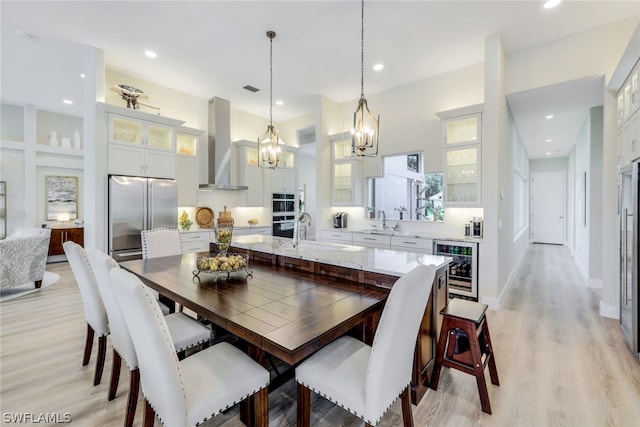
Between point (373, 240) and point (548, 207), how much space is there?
313 inches

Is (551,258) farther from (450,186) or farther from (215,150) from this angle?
(215,150)

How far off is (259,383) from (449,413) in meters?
1.29

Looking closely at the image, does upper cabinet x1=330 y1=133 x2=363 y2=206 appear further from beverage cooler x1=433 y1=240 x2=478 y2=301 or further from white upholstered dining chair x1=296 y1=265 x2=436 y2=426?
white upholstered dining chair x1=296 y1=265 x2=436 y2=426

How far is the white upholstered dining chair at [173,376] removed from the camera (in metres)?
1.18

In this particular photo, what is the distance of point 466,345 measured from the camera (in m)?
2.22

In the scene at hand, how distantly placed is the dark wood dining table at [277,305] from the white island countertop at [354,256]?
6.0 inches

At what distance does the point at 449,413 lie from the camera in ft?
6.04

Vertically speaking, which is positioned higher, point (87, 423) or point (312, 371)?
point (312, 371)

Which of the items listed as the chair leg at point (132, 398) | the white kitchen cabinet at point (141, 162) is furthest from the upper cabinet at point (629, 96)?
the white kitchen cabinet at point (141, 162)

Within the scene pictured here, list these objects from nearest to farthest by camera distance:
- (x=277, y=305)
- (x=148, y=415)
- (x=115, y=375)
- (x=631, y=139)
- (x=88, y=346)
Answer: (x=148, y=415) < (x=277, y=305) < (x=115, y=375) < (x=88, y=346) < (x=631, y=139)

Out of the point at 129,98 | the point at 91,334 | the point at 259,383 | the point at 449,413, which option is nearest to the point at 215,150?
the point at 129,98

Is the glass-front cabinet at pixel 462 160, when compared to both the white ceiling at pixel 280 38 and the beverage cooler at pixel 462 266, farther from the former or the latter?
the white ceiling at pixel 280 38

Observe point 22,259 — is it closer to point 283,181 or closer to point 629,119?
point 283,181

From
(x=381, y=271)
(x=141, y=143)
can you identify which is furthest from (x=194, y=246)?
(x=381, y=271)
